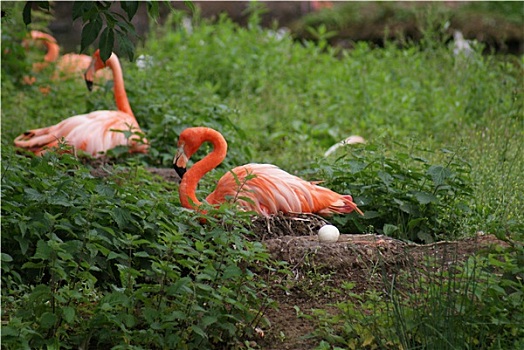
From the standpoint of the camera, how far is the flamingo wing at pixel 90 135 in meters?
6.29

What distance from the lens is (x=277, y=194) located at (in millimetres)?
4609

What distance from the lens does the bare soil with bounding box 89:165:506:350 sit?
12.3 ft

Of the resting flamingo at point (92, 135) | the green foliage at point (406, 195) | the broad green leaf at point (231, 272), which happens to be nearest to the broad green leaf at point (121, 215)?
the broad green leaf at point (231, 272)

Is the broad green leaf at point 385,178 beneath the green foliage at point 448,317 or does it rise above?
beneath

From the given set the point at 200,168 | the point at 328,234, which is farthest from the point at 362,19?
the point at 328,234

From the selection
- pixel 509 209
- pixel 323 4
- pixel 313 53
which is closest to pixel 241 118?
pixel 313 53

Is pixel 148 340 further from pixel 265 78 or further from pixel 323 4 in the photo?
pixel 323 4

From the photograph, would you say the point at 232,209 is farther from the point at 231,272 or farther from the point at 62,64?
the point at 62,64

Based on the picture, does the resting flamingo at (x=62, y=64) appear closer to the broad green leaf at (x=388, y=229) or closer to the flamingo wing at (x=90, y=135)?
the flamingo wing at (x=90, y=135)

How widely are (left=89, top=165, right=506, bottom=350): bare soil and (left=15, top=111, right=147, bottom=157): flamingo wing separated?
226cm

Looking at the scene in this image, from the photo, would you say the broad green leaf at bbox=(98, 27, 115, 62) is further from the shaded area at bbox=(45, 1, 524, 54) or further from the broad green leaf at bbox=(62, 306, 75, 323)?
the shaded area at bbox=(45, 1, 524, 54)

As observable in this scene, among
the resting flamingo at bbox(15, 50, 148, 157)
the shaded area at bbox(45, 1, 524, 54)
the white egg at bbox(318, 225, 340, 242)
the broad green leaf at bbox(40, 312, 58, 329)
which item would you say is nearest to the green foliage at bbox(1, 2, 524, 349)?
the broad green leaf at bbox(40, 312, 58, 329)

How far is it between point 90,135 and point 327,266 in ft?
9.14

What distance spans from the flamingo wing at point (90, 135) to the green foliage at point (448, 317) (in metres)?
3.12
